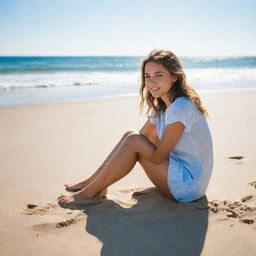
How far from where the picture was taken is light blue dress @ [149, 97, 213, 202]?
2650 mm

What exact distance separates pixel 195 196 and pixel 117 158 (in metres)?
0.77

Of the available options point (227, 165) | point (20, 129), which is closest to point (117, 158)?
point (227, 165)

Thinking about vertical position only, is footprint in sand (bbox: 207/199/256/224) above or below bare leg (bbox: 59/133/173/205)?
below

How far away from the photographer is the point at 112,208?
278 cm

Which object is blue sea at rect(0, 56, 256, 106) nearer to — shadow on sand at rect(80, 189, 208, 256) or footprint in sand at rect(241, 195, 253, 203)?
shadow on sand at rect(80, 189, 208, 256)

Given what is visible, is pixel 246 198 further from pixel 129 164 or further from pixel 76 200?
pixel 76 200

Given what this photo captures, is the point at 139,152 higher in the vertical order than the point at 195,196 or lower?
higher

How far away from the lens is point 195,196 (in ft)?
9.16

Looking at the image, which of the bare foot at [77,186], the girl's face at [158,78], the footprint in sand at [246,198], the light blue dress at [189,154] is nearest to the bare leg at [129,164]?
the light blue dress at [189,154]

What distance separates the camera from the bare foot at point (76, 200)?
2855 millimetres

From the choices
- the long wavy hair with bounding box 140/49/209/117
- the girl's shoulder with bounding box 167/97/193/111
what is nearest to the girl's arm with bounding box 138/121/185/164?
the girl's shoulder with bounding box 167/97/193/111

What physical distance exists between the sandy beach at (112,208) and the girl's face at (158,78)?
998 millimetres

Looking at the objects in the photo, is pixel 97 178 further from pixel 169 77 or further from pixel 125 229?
pixel 169 77

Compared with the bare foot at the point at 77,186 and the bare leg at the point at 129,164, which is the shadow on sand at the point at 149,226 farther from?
the bare foot at the point at 77,186
